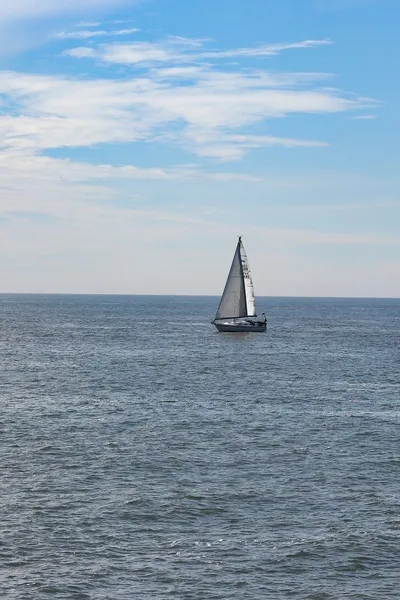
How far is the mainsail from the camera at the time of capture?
499 feet

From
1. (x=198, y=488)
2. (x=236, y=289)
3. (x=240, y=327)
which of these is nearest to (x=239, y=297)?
(x=236, y=289)

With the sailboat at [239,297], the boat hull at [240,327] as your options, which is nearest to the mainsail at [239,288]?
the sailboat at [239,297]

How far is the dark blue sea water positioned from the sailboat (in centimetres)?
6238

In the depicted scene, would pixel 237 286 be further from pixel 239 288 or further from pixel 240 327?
pixel 240 327

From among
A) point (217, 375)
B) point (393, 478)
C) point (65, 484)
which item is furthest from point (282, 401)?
point (65, 484)

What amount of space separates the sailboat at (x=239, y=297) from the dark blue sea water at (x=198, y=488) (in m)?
62.4

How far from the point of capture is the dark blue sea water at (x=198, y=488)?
31.1 m

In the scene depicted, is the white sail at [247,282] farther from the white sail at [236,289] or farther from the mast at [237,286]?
the white sail at [236,289]

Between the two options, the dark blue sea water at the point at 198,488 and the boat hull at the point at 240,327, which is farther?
the boat hull at the point at 240,327

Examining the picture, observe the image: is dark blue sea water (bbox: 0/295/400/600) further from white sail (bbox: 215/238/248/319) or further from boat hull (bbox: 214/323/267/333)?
boat hull (bbox: 214/323/267/333)

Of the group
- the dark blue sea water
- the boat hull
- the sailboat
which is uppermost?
the sailboat

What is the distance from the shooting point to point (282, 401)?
2908 inches

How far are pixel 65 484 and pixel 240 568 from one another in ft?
46.7

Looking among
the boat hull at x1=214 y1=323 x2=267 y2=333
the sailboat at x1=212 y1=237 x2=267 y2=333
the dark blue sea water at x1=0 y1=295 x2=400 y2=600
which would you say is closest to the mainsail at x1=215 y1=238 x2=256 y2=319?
the sailboat at x1=212 y1=237 x2=267 y2=333
